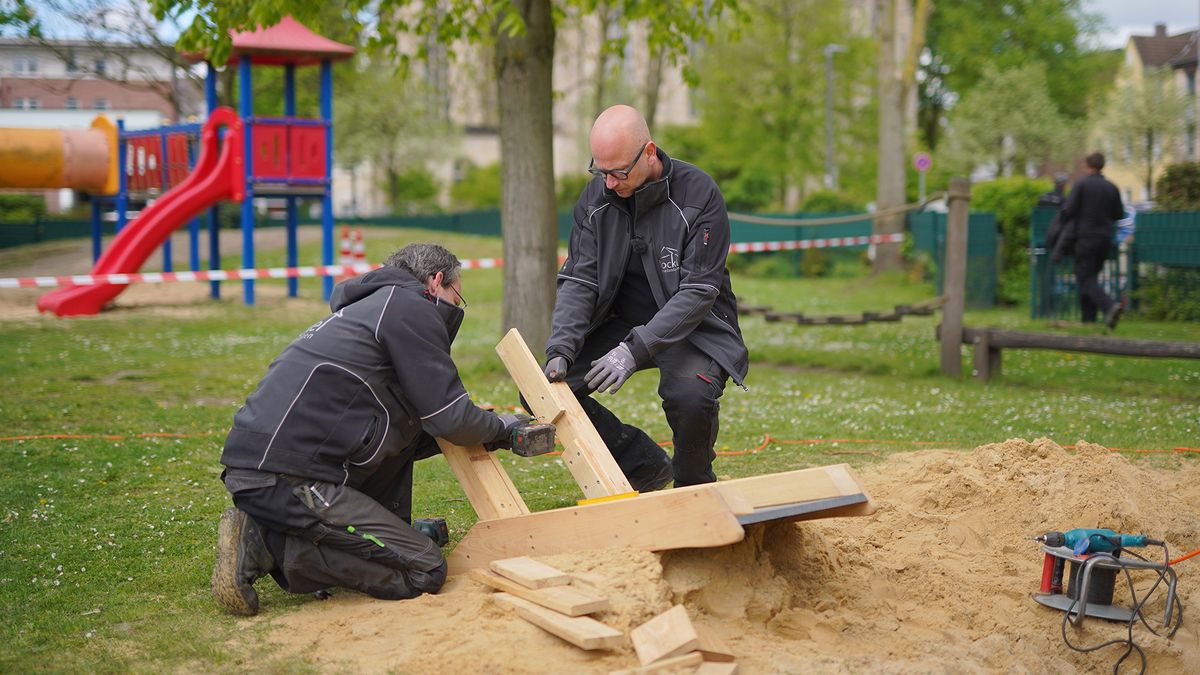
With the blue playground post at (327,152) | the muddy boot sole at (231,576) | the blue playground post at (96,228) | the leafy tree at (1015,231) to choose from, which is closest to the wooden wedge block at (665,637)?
the muddy boot sole at (231,576)

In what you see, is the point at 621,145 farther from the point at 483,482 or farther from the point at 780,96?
the point at 780,96

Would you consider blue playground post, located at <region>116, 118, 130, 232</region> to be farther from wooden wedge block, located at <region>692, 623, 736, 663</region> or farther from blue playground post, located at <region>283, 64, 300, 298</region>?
wooden wedge block, located at <region>692, 623, 736, 663</region>

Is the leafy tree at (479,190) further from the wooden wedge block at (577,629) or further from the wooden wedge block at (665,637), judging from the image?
the wooden wedge block at (665,637)

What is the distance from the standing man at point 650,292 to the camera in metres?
5.10

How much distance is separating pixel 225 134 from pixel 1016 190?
44.8ft

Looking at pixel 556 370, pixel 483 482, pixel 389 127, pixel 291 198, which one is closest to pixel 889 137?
pixel 291 198

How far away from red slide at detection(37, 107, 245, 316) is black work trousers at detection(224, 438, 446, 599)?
1466 cm

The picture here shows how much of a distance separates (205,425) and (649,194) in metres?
5.08

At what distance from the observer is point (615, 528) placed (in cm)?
438

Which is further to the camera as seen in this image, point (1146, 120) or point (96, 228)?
point (1146, 120)

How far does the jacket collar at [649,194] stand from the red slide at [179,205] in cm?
1425

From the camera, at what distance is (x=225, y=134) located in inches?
718

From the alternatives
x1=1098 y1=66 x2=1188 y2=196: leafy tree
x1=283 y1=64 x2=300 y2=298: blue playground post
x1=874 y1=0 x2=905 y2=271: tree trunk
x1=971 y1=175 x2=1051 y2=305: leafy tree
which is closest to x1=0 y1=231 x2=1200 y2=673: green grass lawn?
x1=971 y1=175 x2=1051 y2=305: leafy tree

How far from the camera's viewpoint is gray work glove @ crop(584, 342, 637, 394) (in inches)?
194
